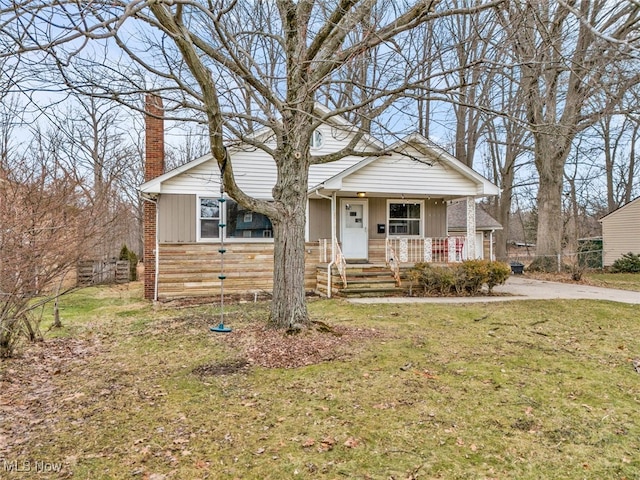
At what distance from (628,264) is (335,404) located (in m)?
20.4

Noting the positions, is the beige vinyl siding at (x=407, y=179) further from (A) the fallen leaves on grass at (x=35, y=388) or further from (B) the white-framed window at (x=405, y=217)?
(A) the fallen leaves on grass at (x=35, y=388)

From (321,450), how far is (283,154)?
14.2ft

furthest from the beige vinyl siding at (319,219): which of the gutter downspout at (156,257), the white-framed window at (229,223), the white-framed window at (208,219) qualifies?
the gutter downspout at (156,257)

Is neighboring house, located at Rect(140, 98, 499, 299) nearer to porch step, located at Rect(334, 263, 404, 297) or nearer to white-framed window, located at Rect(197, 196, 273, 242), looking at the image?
white-framed window, located at Rect(197, 196, 273, 242)

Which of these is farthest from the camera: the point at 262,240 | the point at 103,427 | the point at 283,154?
the point at 262,240

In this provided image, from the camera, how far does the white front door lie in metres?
13.3

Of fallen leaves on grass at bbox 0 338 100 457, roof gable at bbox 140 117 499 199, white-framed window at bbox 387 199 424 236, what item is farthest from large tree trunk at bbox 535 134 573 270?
fallen leaves on grass at bbox 0 338 100 457

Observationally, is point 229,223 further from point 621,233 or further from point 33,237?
point 621,233

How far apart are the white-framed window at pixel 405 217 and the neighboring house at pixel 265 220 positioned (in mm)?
556

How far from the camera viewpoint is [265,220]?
41.3ft

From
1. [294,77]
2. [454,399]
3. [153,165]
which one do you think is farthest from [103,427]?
[153,165]

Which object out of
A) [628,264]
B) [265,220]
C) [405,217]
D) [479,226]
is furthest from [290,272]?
[628,264]

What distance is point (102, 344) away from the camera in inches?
255

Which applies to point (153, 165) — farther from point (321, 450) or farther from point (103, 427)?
point (321, 450)
